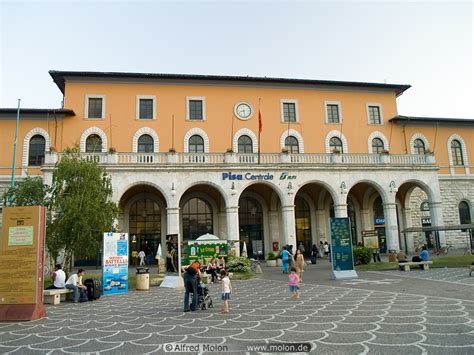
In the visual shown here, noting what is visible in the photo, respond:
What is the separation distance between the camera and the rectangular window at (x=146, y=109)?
3059 centimetres

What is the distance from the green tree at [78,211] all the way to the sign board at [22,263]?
6.26m

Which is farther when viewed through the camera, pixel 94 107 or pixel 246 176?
pixel 94 107

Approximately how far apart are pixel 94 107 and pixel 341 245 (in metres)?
20.8

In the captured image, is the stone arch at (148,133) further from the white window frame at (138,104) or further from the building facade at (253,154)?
the white window frame at (138,104)

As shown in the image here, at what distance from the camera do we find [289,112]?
33000 mm

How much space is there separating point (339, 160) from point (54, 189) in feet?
59.3

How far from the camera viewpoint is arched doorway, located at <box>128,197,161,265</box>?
1156 inches

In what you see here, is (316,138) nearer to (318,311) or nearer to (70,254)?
(70,254)

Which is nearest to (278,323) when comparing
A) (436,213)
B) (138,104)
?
(436,213)

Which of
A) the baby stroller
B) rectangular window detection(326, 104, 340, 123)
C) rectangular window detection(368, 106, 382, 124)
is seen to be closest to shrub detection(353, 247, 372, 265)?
rectangular window detection(326, 104, 340, 123)

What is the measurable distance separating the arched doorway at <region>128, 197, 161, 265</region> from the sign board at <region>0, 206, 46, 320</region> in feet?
58.7

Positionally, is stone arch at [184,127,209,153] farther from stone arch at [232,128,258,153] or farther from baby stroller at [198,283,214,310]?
baby stroller at [198,283,214,310]

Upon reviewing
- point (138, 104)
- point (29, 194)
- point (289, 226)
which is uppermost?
point (138, 104)

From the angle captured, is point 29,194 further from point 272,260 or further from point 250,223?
point 250,223
